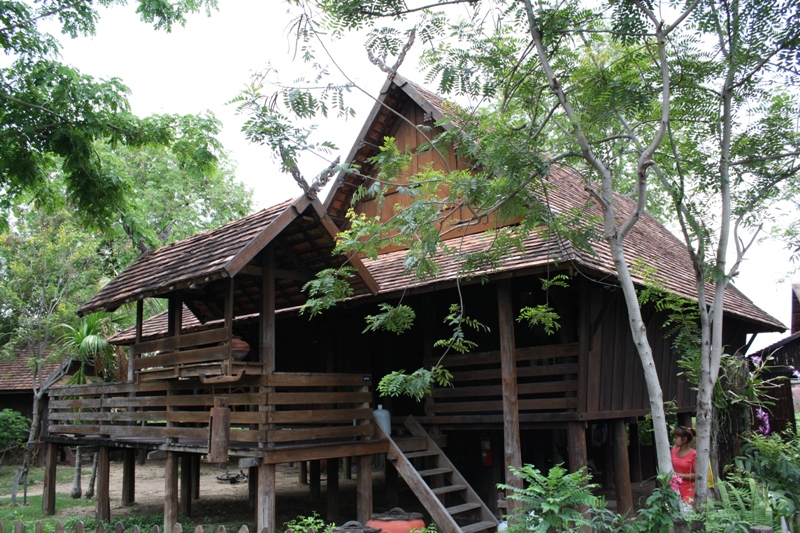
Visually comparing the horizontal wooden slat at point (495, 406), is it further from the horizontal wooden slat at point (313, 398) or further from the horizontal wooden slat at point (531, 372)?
the horizontal wooden slat at point (313, 398)

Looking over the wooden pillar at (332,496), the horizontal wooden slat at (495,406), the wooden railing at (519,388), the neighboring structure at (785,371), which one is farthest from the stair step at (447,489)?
the neighboring structure at (785,371)

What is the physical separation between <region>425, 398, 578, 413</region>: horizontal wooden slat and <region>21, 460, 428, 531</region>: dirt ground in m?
2.26

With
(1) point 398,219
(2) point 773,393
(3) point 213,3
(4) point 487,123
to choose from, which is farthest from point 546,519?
(2) point 773,393

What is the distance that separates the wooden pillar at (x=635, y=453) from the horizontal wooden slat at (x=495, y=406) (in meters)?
5.60

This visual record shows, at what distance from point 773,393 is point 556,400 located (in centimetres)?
790

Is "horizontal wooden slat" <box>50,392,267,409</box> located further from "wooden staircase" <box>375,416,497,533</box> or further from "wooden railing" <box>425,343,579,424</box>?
"wooden railing" <box>425,343,579,424</box>

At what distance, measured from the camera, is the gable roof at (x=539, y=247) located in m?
9.71

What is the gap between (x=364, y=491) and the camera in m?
10.1

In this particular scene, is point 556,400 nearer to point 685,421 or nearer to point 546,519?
point 546,519

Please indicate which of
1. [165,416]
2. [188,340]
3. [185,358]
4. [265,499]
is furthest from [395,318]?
[165,416]

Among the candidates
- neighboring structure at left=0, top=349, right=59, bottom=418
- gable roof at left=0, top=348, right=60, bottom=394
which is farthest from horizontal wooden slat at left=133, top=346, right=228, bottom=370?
neighboring structure at left=0, top=349, right=59, bottom=418

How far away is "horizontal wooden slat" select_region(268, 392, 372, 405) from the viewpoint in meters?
9.42

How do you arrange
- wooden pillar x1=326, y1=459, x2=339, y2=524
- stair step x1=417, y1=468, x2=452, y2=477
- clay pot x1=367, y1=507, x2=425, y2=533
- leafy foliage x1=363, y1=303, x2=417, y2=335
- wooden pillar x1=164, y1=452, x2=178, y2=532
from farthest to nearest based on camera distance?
wooden pillar x1=326, y1=459, x2=339, y2=524
wooden pillar x1=164, y1=452, x2=178, y2=532
stair step x1=417, y1=468, x2=452, y2=477
leafy foliage x1=363, y1=303, x2=417, y2=335
clay pot x1=367, y1=507, x2=425, y2=533

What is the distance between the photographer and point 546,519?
5.45 meters
